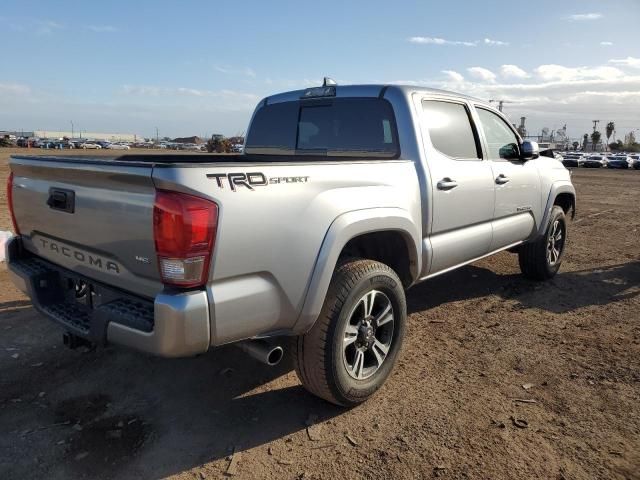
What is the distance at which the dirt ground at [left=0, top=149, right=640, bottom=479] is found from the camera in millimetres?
2561

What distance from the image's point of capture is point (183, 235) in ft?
6.95

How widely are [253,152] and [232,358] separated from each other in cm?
201

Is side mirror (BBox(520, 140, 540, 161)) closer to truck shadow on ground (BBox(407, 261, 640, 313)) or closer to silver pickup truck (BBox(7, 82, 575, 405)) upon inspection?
silver pickup truck (BBox(7, 82, 575, 405))

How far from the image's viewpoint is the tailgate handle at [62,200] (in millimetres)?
2600

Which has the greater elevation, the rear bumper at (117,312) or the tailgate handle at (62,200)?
the tailgate handle at (62,200)

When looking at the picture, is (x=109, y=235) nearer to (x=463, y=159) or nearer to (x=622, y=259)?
(x=463, y=159)

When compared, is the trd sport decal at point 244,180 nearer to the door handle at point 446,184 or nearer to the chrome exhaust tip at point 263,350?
the chrome exhaust tip at point 263,350

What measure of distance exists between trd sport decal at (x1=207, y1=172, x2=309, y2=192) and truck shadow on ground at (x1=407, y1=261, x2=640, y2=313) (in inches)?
113

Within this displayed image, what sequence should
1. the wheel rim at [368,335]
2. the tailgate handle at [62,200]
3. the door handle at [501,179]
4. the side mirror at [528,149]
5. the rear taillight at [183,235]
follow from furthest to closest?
the side mirror at [528,149], the door handle at [501,179], the wheel rim at [368,335], the tailgate handle at [62,200], the rear taillight at [183,235]

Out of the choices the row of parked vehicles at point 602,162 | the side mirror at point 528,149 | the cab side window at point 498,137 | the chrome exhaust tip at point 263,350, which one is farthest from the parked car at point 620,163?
the chrome exhaust tip at point 263,350

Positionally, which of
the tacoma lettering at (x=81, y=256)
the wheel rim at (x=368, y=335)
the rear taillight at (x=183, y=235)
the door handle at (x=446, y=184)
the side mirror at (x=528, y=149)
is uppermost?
the side mirror at (x=528, y=149)

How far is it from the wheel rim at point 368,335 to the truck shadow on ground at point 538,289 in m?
1.62

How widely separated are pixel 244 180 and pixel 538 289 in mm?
4388

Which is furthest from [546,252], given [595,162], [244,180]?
[595,162]
